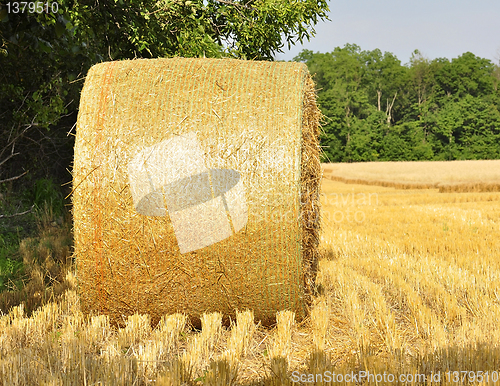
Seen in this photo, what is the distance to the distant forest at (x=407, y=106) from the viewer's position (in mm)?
45250

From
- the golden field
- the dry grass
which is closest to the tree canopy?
the golden field

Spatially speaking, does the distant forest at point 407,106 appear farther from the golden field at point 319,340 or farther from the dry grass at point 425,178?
the golden field at point 319,340

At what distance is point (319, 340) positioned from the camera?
10.9 ft

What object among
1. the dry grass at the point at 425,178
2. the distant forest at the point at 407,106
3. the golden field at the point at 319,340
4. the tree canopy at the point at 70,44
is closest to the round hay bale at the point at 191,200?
the golden field at the point at 319,340

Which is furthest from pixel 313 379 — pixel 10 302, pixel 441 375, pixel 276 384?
pixel 10 302

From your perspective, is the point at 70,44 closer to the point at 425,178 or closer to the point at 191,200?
the point at 191,200

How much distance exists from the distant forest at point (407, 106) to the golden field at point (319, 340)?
119ft

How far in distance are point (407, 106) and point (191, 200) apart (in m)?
55.6

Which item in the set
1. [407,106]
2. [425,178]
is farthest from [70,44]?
Result: [407,106]

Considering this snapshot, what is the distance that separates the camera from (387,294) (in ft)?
15.1

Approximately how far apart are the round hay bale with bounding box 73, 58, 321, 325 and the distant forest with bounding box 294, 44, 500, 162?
37454mm

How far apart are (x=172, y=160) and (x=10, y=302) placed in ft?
7.69

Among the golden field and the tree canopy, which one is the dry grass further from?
the golden field

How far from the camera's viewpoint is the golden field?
2701 millimetres
